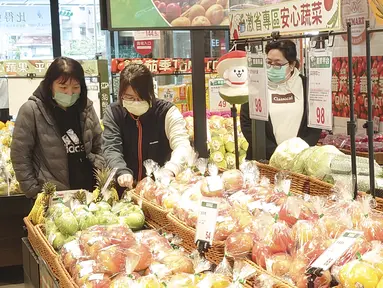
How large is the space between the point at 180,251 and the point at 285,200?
45cm

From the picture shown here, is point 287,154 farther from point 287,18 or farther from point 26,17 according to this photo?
point 26,17

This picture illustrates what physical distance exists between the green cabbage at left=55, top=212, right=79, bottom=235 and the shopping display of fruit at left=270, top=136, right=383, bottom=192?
1071mm

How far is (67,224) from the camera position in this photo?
2.81 meters

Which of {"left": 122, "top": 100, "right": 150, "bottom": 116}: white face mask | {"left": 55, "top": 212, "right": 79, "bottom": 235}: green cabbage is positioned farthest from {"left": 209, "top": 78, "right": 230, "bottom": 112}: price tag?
{"left": 55, "top": 212, "right": 79, "bottom": 235}: green cabbage

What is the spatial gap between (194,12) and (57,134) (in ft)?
4.68

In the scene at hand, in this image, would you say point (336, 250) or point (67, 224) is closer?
point (336, 250)

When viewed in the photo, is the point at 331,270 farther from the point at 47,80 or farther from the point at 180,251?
the point at 47,80

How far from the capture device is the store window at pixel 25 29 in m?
10.6

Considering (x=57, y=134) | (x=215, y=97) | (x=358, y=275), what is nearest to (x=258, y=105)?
(x=358, y=275)

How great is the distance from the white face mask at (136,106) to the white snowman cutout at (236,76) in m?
0.71

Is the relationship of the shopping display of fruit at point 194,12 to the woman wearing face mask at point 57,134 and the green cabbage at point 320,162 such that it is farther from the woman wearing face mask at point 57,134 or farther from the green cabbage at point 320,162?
the green cabbage at point 320,162

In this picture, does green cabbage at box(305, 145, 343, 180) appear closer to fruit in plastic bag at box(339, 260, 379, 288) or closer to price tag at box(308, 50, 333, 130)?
price tag at box(308, 50, 333, 130)

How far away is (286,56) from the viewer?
11.4 feet

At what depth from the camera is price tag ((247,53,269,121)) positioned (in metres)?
2.98
